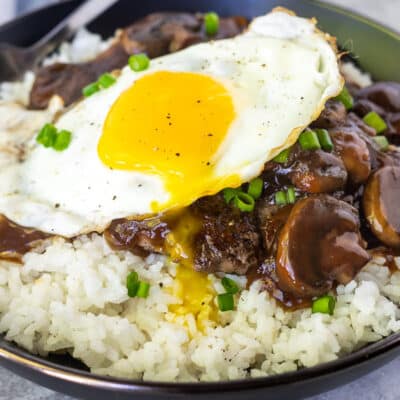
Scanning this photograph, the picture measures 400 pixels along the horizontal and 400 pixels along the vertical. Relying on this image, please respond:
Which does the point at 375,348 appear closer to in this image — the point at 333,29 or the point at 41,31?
the point at 333,29

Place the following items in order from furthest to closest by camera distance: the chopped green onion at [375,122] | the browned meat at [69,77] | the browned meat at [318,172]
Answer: the browned meat at [69,77], the chopped green onion at [375,122], the browned meat at [318,172]

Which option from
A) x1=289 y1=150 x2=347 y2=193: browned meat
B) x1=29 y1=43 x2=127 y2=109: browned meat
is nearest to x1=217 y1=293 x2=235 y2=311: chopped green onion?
x1=289 y1=150 x2=347 y2=193: browned meat

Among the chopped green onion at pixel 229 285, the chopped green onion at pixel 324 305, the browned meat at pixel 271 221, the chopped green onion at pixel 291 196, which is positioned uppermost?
the chopped green onion at pixel 291 196

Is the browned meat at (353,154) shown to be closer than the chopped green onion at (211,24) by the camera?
Yes

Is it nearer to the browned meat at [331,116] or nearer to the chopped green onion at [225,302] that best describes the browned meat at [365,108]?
the browned meat at [331,116]

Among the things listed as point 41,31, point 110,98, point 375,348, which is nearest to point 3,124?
point 110,98

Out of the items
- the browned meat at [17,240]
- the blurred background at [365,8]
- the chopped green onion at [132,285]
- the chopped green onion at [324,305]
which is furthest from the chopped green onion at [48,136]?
the blurred background at [365,8]

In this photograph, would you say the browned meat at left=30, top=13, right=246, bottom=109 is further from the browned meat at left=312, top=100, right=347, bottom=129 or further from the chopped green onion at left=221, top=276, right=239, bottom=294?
the chopped green onion at left=221, top=276, right=239, bottom=294
